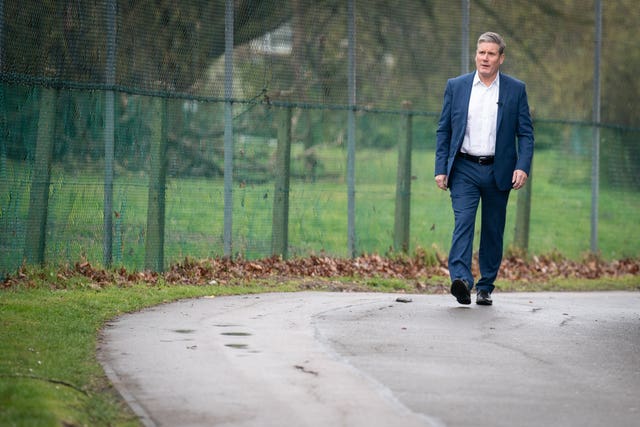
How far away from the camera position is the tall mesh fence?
38.8 feet

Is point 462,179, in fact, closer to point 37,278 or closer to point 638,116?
point 37,278

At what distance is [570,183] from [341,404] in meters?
12.0

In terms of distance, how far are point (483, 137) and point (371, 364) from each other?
11.9ft

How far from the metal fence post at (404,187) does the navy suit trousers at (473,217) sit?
181 inches

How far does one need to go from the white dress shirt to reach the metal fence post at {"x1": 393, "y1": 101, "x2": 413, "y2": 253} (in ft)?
16.4

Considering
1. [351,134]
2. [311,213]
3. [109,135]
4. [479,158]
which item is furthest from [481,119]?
[351,134]

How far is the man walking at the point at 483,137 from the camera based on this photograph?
412 inches

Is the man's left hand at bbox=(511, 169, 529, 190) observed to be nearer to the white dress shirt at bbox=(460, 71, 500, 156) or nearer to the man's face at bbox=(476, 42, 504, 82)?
the white dress shirt at bbox=(460, 71, 500, 156)

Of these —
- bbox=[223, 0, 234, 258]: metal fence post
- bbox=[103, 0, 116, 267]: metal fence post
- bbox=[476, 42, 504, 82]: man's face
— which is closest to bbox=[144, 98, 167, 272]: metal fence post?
bbox=[103, 0, 116, 267]: metal fence post

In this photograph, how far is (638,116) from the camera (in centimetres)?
1886

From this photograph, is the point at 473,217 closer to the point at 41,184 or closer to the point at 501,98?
the point at 501,98

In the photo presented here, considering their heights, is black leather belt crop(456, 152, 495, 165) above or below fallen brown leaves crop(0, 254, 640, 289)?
above

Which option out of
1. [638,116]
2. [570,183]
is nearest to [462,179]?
[570,183]

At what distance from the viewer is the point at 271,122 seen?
46.0 ft
